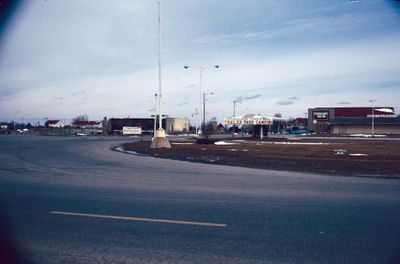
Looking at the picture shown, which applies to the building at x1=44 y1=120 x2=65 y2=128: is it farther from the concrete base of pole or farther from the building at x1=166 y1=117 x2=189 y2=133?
the concrete base of pole

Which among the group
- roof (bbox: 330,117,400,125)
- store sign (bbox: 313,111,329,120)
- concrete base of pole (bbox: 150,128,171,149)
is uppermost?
store sign (bbox: 313,111,329,120)

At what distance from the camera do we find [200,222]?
6.76 metres

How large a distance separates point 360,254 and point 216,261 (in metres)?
1.95

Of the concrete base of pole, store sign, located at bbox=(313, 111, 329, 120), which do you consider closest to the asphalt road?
the concrete base of pole

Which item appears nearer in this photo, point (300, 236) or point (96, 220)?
point (300, 236)

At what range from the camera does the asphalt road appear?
520cm

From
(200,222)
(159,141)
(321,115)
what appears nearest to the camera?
(200,222)

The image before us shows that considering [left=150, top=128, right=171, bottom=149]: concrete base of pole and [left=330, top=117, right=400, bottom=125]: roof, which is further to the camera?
[left=330, top=117, right=400, bottom=125]: roof

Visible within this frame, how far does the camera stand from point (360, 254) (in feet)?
16.8

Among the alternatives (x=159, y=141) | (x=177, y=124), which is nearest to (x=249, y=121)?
(x=159, y=141)

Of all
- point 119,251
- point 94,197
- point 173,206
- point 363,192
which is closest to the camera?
point 119,251

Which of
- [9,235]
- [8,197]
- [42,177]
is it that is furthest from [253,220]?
[42,177]

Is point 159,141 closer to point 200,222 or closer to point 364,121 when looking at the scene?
point 200,222

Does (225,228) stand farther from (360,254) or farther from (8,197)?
(8,197)
